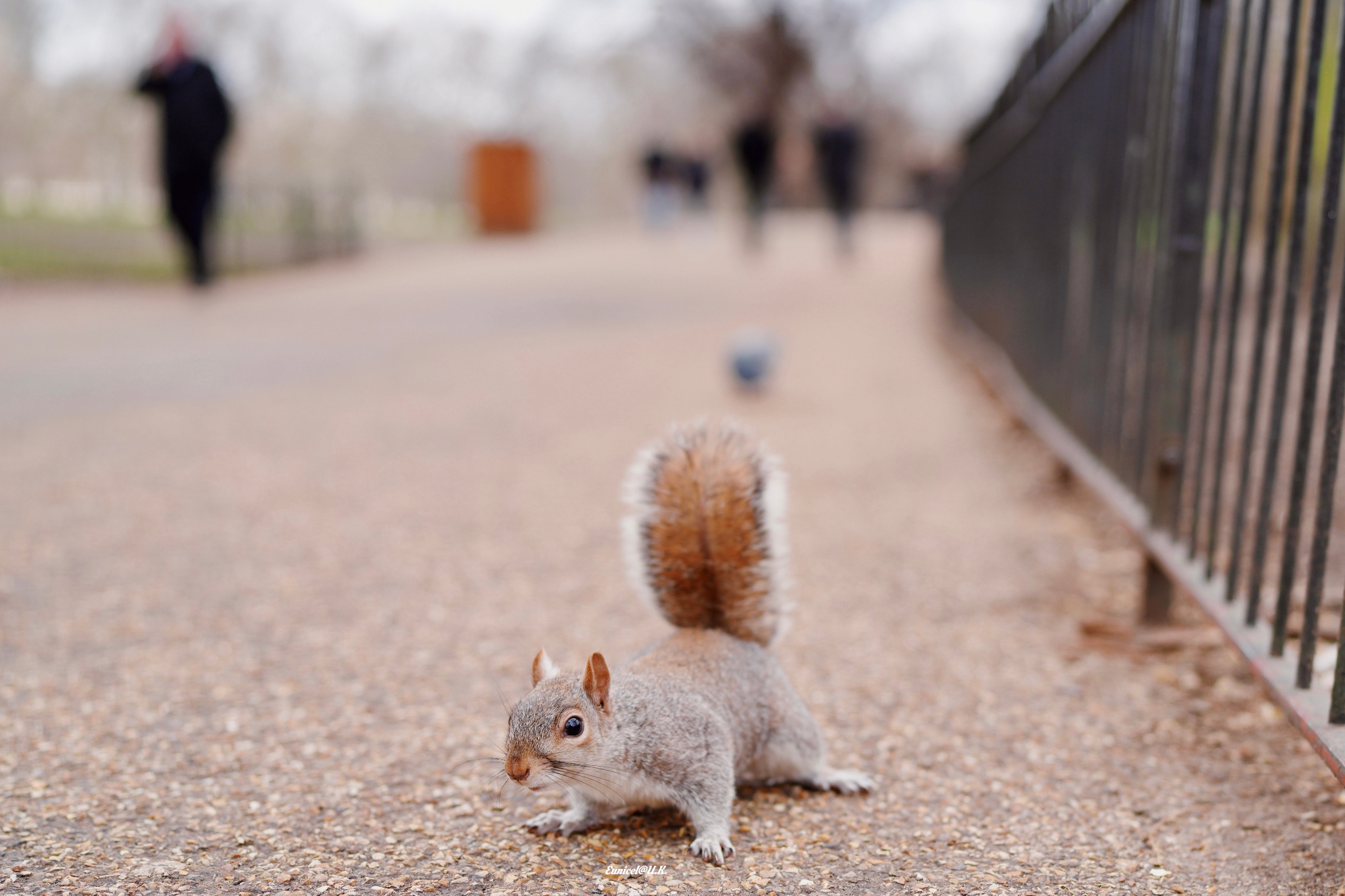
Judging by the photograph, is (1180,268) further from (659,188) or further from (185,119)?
(659,188)

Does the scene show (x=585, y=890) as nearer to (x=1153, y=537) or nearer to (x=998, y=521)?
(x=1153, y=537)

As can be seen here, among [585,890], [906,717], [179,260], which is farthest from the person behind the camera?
[179,260]

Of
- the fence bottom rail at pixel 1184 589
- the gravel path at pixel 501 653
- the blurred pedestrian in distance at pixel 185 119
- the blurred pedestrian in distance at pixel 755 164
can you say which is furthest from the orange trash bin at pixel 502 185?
the fence bottom rail at pixel 1184 589

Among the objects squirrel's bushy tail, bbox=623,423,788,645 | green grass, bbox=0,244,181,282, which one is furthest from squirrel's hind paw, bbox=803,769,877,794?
green grass, bbox=0,244,181,282

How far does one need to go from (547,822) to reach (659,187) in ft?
69.8

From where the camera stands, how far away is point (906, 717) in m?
3.00

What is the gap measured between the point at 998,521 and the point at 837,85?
109 ft

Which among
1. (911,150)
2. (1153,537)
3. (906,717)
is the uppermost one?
(911,150)

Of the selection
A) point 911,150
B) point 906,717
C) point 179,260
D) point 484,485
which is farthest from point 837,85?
point 906,717

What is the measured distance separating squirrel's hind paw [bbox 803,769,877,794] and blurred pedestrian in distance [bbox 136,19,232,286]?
10.1 meters

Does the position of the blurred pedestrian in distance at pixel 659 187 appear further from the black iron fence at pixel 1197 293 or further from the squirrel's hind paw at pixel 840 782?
the squirrel's hind paw at pixel 840 782

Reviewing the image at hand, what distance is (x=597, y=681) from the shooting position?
2.20m

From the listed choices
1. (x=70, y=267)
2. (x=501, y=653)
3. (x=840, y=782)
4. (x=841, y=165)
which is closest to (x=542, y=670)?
(x=840, y=782)

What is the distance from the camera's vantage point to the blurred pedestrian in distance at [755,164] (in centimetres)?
1728
